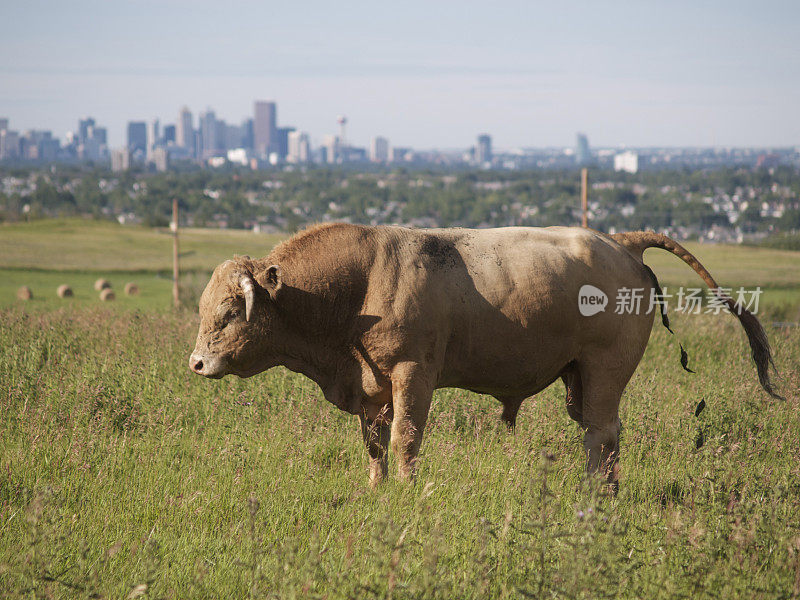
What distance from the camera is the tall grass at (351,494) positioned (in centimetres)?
391

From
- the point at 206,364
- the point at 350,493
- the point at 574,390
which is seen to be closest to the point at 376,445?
the point at 350,493

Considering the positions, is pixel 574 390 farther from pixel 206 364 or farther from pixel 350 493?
pixel 206 364

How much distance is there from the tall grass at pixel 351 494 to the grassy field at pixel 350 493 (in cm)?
2

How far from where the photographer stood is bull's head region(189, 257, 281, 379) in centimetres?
539

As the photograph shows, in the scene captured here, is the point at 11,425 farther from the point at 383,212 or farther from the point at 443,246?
the point at 383,212

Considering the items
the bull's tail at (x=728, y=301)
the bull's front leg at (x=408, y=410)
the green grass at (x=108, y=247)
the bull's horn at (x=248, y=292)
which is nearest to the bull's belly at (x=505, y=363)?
the bull's front leg at (x=408, y=410)

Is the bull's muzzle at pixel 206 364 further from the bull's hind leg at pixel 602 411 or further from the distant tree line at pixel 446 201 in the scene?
the distant tree line at pixel 446 201

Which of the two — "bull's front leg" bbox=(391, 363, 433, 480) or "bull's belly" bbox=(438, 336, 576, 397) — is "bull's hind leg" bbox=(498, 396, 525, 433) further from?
"bull's front leg" bbox=(391, 363, 433, 480)

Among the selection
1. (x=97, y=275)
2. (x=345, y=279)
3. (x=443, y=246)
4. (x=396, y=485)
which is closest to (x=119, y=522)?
(x=396, y=485)

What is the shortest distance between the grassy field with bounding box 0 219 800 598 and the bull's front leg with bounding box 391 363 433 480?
211mm

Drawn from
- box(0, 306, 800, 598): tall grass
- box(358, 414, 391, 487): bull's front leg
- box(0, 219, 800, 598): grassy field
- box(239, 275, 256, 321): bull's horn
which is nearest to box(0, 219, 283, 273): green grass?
box(0, 219, 800, 598): grassy field

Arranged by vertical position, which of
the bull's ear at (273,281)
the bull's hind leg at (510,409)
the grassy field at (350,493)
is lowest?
the grassy field at (350,493)

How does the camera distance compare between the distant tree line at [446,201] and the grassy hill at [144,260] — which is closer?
the grassy hill at [144,260]

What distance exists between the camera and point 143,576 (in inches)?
156
